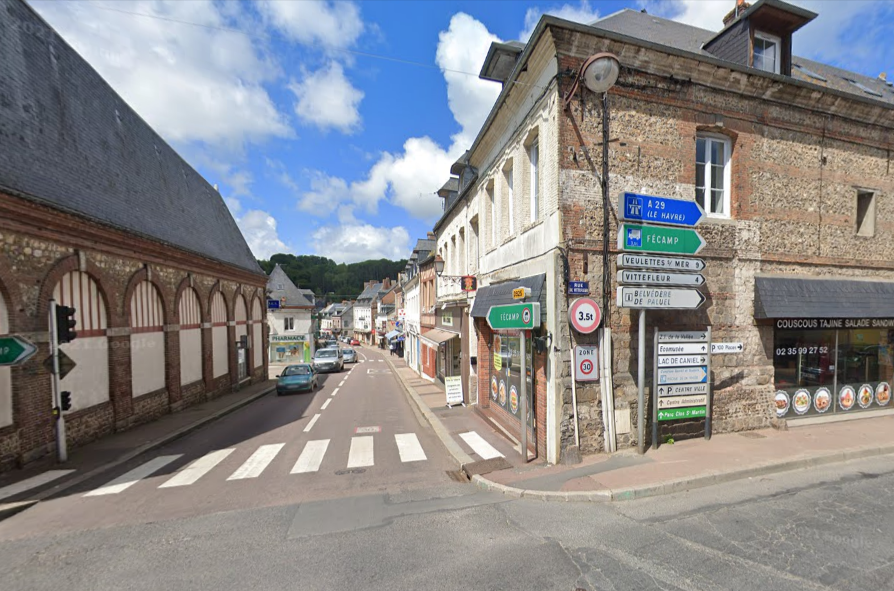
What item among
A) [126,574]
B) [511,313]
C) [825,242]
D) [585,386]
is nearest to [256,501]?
[126,574]

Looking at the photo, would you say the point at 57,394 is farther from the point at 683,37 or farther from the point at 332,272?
the point at 332,272

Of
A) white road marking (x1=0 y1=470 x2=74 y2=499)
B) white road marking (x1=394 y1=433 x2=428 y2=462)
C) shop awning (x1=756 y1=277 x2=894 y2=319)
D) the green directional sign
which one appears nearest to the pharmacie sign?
shop awning (x1=756 y1=277 x2=894 y2=319)

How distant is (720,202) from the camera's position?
26.8 ft

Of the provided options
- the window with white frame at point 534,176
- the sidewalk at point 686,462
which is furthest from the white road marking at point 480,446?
the window with white frame at point 534,176

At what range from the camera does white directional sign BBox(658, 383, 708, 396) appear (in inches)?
288

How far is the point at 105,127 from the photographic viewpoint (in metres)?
12.1

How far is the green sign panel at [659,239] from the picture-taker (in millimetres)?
6848

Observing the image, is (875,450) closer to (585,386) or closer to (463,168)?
(585,386)

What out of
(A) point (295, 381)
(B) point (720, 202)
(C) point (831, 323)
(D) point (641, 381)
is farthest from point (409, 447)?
(A) point (295, 381)

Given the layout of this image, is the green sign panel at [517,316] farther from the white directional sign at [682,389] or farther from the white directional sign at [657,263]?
the white directional sign at [682,389]

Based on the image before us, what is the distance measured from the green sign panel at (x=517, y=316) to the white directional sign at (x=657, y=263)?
1.82 m

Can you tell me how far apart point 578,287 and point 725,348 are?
150 inches

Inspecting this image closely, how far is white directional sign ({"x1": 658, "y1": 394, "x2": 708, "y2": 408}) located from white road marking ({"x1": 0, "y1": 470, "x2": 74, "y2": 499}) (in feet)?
38.3

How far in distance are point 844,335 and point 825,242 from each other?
242 cm
